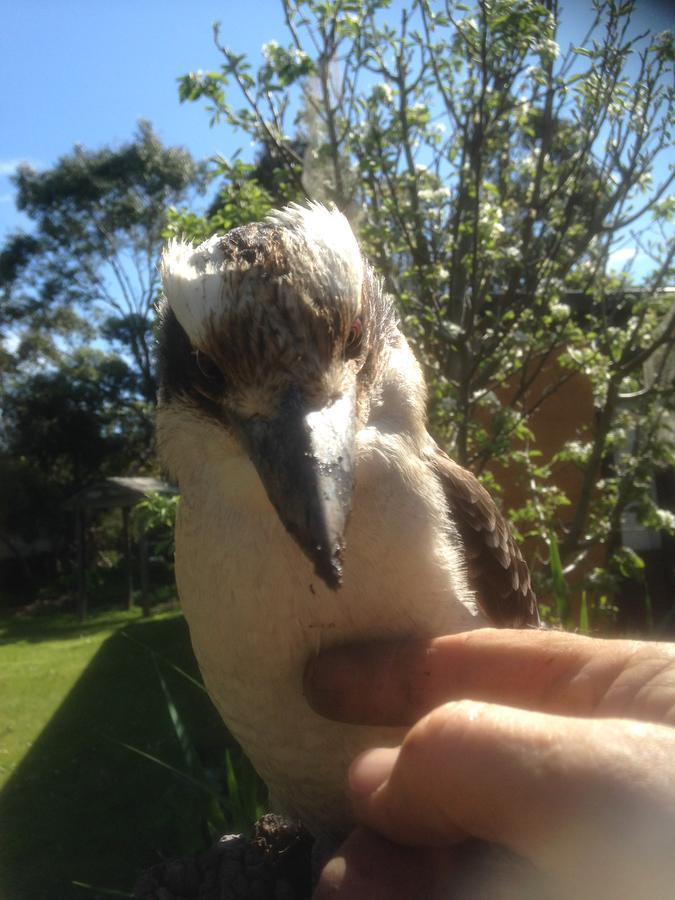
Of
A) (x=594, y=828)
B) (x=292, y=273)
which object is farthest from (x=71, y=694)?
(x=594, y=828)

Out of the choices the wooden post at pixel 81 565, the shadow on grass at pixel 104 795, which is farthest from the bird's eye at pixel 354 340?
the wooden post at pixel 81 565

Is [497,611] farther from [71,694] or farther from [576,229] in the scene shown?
[71,694]

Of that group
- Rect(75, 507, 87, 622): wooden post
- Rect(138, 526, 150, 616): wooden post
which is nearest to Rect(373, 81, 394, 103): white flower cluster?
Rect(138, 526, 150, 616): wooden post

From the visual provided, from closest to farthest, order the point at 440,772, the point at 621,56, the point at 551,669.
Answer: the point at 440,772
the point at 551,669
the point at 621,56

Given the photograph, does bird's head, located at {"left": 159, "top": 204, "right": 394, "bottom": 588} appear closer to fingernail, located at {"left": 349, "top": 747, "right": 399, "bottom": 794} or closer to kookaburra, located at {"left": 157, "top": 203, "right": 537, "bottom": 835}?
kookaburra, located at {"left": 157, "top": 203, "right": 537, "bottom": 835}

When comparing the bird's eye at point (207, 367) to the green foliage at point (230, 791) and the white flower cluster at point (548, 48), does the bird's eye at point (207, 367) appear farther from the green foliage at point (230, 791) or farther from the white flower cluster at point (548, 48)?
the white flower cluster at point (548, 48)

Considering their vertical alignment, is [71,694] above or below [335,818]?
below

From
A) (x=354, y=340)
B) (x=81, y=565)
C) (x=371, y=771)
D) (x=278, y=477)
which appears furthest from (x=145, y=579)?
(x=371, y=771)

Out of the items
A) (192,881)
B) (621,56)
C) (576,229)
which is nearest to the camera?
(192,881)
